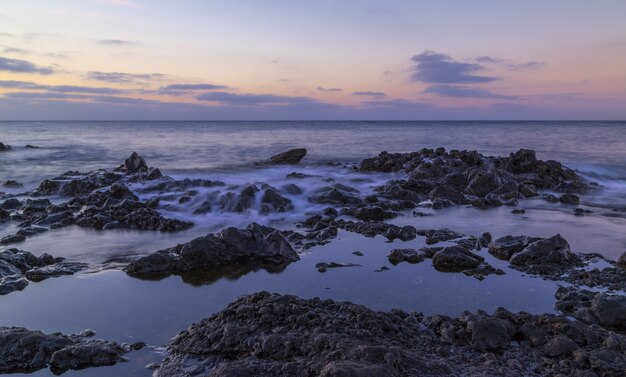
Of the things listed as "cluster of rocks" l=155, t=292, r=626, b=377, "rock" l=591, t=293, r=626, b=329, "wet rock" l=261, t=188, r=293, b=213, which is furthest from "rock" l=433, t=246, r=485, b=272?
"wet rock" l=261, t=188, r=293, b=213

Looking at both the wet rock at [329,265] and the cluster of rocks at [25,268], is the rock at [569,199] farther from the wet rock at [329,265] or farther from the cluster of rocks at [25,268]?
the cluster of rocks at [25,268]

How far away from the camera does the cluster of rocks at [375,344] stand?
4496mm

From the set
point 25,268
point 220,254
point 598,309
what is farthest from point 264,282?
point 598,309

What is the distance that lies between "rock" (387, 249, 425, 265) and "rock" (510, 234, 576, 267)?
5.73ft

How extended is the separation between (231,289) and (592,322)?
17.3 feet

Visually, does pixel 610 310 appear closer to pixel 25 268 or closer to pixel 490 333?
pixel 490 333

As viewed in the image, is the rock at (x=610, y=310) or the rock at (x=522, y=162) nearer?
the rock at (x=610, y=310)

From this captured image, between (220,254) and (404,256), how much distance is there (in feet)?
11.8

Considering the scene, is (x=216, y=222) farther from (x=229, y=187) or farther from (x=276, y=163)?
(x=276, y=163)

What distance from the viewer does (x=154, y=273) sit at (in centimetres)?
830

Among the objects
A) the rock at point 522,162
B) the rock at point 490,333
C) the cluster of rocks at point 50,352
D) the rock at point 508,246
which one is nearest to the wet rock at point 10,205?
the cluster of rocks at point 50,352

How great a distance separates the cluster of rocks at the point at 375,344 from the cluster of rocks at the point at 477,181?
30.1ft

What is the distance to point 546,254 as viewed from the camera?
28.7 feet

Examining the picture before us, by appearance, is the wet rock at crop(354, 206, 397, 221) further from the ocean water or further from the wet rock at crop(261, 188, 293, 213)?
the wet rock at crop(261, 188, 293, 213)
